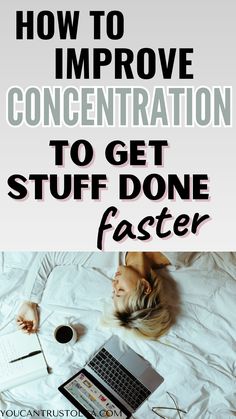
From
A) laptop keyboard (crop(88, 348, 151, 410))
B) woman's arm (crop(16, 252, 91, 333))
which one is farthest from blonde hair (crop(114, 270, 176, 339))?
woman's arm (crop(16, 252, 91, 333))

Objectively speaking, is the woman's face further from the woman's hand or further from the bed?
the woman's hand

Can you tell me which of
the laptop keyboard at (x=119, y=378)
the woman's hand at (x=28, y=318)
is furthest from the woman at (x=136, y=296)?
the laptop keyboard at (x=119, y=378)

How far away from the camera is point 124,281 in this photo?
1438 mm

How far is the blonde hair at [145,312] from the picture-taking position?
137 cm

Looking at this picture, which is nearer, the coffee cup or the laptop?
the laptop

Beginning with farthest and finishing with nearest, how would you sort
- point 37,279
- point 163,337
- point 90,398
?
point 37,279 < point 163,337 < point 90,398

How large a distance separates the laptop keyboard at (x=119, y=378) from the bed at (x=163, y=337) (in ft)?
0.09

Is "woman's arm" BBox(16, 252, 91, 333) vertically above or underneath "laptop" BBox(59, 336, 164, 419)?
above

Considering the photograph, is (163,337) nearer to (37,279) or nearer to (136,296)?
(136,296)

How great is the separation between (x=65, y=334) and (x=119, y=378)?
0.21m

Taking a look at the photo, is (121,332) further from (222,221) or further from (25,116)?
(25,116)

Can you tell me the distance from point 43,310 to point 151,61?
36.1 inches

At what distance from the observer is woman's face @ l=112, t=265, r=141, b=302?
4.66 ft

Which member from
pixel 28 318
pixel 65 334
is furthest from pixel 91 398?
pixel 28 318
